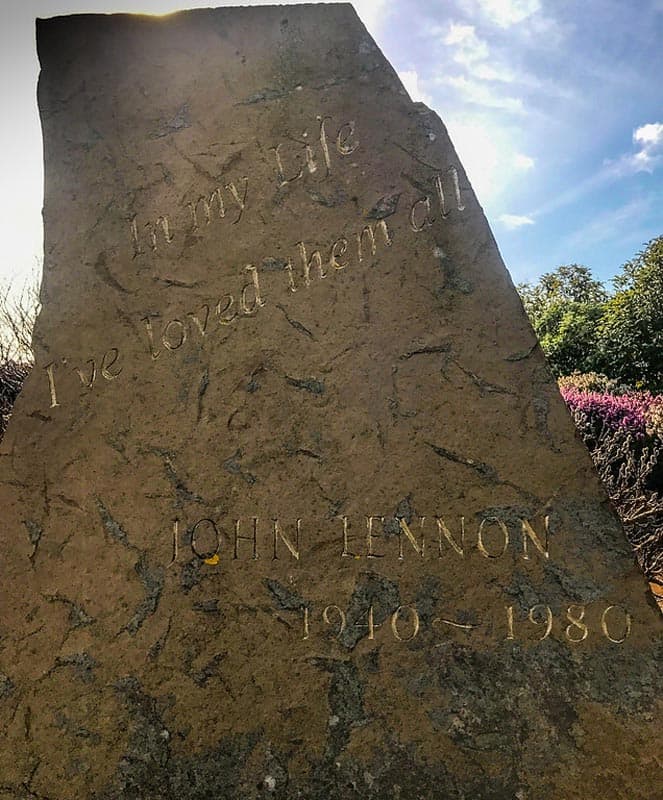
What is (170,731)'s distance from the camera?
192cm

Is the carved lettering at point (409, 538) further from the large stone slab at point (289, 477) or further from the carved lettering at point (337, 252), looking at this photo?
the carved lettering at point (337, 252)

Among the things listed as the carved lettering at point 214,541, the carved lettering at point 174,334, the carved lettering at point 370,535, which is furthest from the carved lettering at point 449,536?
the carved lettering at point 174,334

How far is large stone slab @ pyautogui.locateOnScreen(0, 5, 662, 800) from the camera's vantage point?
1.88m

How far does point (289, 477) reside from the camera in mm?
2049

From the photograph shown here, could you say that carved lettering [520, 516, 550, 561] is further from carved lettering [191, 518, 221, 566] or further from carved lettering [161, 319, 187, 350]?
carved lettering [161, 319, 187, 350]

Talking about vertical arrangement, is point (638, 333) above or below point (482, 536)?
below

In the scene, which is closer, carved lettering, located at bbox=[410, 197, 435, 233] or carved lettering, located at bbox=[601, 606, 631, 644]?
carved lettering, located at bbox=[601, 606, 631, 644]

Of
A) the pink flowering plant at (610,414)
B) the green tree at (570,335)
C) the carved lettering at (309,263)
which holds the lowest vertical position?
the green tree at (570,335)

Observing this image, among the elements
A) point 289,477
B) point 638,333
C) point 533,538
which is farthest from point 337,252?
point 638,333

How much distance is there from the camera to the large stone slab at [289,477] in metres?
1.88

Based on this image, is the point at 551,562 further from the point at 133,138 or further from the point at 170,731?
the point at 133,138

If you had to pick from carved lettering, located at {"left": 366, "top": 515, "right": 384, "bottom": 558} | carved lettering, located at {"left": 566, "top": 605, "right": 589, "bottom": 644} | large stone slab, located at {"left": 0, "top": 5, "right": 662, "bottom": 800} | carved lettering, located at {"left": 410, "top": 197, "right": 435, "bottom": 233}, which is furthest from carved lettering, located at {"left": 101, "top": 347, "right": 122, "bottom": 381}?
carved lettering, located at {"left": 566, "top": 605, "right": 589, "bottom": 644}

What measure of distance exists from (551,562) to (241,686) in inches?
36.5

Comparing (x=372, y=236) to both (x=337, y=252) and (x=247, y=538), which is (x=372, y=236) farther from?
(x=247, y=538)
